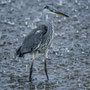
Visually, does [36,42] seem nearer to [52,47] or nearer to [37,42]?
[37,42]

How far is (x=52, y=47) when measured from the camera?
11547 mm

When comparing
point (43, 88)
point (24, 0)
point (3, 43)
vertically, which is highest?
point (24, 0)

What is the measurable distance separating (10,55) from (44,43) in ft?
→ 6.80

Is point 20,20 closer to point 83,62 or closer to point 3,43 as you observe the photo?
point 3,43

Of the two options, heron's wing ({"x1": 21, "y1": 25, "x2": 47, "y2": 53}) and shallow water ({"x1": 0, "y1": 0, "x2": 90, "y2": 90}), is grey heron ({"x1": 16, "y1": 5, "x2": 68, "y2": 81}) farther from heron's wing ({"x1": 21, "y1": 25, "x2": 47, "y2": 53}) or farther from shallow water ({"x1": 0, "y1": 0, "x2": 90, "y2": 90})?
shallow water ({"x1": 0, "y1": 0, "x2": 90, "y2": 90})

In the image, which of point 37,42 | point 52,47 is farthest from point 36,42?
point 52,47

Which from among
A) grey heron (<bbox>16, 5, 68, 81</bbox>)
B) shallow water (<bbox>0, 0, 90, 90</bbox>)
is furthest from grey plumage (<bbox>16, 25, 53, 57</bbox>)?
shallow water (<bbox>0, 0, 90, 90</bbox>)

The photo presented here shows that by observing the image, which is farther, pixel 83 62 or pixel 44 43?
pixel 83 62

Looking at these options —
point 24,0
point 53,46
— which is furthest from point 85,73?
point 24,0

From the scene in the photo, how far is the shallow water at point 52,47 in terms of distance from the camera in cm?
897

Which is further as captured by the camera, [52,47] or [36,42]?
[52,47]

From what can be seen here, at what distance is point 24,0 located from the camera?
1702 cm

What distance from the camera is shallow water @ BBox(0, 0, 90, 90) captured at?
8.97 meters

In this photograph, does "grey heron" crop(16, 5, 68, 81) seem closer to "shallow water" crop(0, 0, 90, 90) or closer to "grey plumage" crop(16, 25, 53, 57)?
"grey plumage" crop(16, 25, 53, 57)
